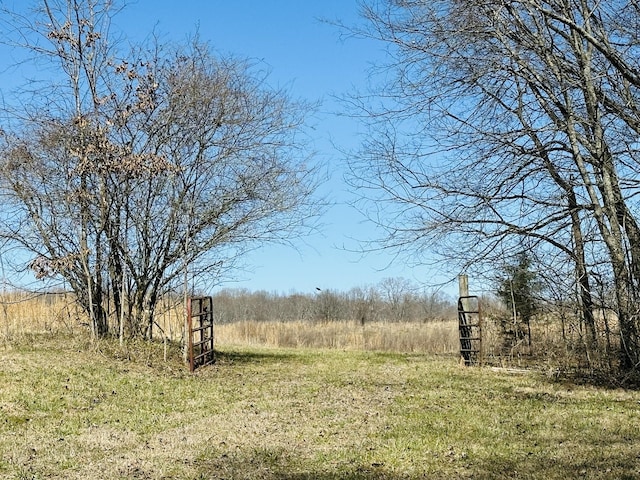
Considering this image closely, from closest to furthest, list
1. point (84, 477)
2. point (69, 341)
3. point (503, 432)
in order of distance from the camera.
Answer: point (84, 477) → point (503, 432) → point (69, 341)

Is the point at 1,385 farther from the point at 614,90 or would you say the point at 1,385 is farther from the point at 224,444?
the point at 614,90

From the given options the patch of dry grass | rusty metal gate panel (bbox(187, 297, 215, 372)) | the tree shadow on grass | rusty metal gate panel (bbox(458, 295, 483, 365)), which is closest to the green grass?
rusty metal gate panel (bbox(187, 297, 215, 372))

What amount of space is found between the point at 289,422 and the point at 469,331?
7.29 metres

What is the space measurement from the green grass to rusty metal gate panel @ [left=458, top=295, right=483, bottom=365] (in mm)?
1481

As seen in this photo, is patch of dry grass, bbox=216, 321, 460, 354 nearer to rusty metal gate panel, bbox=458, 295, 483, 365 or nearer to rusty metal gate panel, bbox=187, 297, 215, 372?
rusty metal gate panel, bbox=458, 295, 483, 365

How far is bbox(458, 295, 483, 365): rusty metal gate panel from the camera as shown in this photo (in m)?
13.1

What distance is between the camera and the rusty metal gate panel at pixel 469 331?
42.9 feet

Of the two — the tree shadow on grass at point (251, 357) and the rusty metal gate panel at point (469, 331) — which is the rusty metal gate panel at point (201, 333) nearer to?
the tree shadow on grass at point (251, 357)

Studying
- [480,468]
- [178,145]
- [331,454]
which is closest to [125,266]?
[178,145]

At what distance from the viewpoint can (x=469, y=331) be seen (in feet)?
44.0

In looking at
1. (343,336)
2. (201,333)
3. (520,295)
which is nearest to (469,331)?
(520,295)

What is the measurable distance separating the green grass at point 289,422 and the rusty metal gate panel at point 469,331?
4.86 ft

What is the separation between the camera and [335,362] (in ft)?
44.9

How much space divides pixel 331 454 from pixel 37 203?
331 inches
